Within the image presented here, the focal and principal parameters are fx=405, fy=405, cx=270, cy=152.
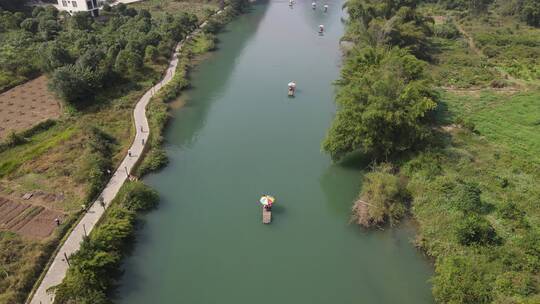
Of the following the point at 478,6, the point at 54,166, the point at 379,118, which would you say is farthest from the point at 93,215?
the point at 478,6

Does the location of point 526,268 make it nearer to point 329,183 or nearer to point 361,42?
point 329,183

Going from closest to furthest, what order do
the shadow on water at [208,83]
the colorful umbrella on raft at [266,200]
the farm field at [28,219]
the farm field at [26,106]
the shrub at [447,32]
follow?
1. the farm field at [28,219]
2. the colorful umbrella on raft at [266,200]
3. the farm field at [26,106]
4. the shadow on water at [208,83]
5. the shrub at [447,32]

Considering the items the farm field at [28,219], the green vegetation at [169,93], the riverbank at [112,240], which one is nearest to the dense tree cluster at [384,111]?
the green vegetation at [169,93]

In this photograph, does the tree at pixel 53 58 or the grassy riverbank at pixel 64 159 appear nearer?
the grassy riverbank at pixel 64 159

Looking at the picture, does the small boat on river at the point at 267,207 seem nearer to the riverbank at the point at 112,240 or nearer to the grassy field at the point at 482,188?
the riverbank at the point at 112,240

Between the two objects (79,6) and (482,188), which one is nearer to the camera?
(482,188)

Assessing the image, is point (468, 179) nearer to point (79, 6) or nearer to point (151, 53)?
point (151, 53)

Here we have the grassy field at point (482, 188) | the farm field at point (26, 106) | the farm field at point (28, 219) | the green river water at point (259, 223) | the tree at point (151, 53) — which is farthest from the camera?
the tree at point (151, 53)

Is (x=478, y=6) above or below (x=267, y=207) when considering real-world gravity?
above
